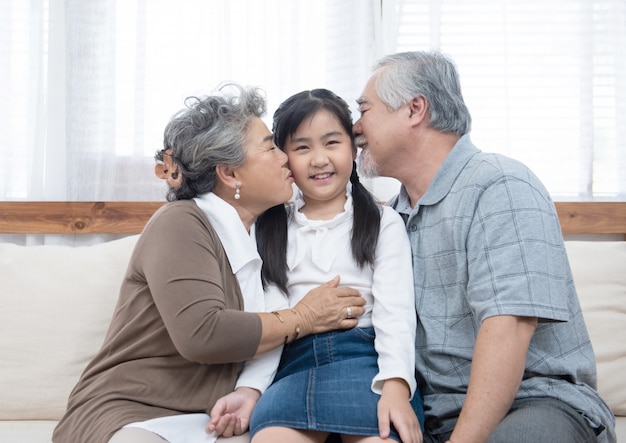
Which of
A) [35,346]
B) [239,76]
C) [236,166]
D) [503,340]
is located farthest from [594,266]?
[35,346]

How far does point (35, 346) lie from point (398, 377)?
1152mm

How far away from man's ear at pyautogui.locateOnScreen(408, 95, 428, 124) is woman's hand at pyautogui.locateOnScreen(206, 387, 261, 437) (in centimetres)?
81

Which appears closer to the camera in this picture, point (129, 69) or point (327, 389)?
point (327, 389)

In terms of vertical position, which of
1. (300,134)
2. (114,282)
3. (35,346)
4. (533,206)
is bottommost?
(35,346)

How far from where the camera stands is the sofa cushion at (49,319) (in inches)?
75.0

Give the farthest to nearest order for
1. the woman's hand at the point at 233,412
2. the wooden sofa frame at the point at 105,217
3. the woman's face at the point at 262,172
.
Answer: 1. the wooden sofa frame at the point at 105,217
2. the woman's face at the point at 262,172
3. the woman's hand at the point at 233,412

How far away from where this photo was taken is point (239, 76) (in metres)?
2.38

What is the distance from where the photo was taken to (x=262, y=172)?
167 centimetres

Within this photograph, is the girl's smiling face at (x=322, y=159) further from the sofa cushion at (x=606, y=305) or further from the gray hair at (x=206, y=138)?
the sofa cushion at (x=606, y=305)

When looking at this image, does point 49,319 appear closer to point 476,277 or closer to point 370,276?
point 370,276

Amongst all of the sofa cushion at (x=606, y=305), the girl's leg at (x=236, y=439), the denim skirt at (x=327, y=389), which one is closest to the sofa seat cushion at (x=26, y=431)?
the girl's leg at (x=236, y=439)

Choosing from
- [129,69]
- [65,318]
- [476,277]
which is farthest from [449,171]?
[129,69]

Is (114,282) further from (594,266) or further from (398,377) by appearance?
(594,266)

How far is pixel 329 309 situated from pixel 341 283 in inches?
4.9
